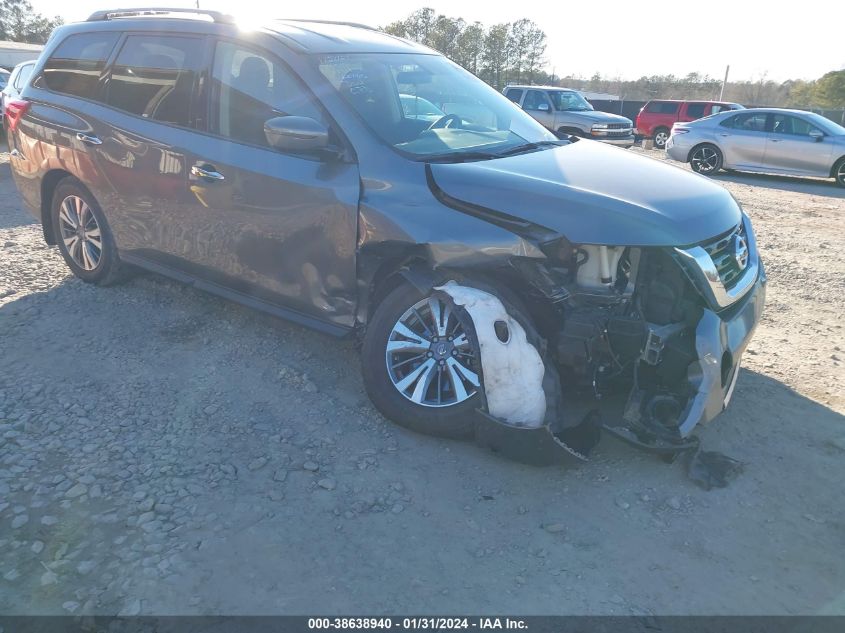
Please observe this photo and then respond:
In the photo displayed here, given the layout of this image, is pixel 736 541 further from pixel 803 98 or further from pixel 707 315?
pixel 803 98

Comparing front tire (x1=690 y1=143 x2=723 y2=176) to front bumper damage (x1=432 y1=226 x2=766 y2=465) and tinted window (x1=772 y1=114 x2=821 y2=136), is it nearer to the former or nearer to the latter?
tinted window (x1=772 y1=114 x2=821 y2=136)

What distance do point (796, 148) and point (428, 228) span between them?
1358 centimetres

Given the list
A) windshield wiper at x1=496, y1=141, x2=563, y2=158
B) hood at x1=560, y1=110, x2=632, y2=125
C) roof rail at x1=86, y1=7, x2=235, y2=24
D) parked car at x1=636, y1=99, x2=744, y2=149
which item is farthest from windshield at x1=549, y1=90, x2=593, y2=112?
windshield wiper at x1=496, y1=141, x2=563, y2=158

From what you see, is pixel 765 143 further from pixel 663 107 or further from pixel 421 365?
pixel 421 365

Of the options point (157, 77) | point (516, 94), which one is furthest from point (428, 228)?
point (516, 94)

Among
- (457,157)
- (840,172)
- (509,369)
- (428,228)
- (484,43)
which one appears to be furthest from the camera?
(484,43)

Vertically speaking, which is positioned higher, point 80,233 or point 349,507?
point 80,233

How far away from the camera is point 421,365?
11.9 ft

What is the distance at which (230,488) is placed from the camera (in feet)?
10.5

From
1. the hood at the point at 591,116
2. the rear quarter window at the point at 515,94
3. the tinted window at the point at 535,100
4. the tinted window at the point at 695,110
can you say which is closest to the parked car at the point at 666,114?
the tinted window at the point at 695,110

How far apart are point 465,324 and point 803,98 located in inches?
1875
